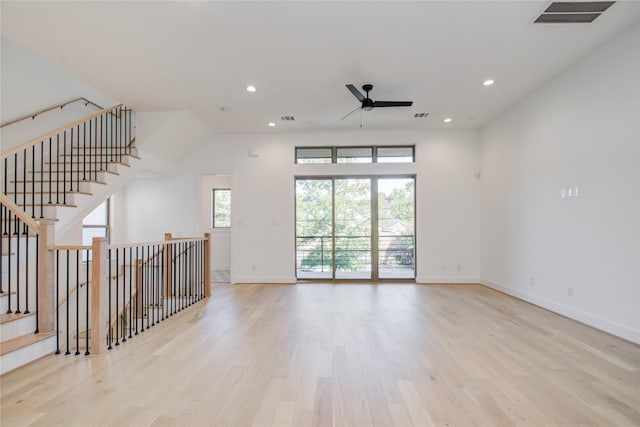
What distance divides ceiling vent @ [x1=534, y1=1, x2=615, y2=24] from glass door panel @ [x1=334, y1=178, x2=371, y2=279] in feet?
12.7

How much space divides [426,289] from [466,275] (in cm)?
114

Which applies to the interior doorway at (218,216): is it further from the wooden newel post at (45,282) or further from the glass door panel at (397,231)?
the wooden newel post at (45,282)

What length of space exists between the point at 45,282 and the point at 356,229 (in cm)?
483

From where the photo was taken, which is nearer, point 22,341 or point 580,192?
point 22,341

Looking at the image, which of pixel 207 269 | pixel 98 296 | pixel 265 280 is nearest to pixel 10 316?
pixel 98 296

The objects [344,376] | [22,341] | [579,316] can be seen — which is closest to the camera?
[344,376]

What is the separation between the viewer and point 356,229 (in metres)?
6.36

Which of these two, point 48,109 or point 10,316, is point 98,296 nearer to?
point 10,316

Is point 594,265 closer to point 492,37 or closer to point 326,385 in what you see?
point 492,37

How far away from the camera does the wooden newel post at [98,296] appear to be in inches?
105

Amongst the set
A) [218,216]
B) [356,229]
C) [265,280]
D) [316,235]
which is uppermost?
[218,216]

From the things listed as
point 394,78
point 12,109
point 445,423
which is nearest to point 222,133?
point 12,109

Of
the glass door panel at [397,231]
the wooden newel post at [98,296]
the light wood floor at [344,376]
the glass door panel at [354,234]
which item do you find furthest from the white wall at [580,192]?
the wooden newel post at [98,296]

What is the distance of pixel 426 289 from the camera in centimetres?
552
